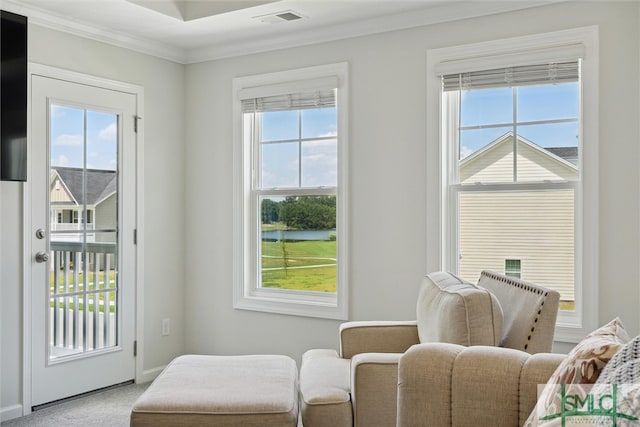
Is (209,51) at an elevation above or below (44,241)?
above

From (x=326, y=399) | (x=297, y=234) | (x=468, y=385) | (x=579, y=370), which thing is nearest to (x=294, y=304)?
(x=297, y=234)

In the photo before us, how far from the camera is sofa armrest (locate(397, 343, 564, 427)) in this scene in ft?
5.31

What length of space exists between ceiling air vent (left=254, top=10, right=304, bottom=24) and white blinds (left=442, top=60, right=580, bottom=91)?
3.13 ft

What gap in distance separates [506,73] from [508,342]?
164cm

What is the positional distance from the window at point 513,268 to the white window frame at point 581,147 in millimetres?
293

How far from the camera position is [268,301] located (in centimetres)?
413

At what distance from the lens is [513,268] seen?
3.33 m

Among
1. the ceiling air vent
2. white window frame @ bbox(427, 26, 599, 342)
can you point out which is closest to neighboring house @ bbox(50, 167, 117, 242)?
the ceiling air vent

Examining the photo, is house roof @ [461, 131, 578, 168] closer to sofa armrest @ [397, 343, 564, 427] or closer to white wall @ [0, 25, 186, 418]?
sofa armrest @ [397, 343, 564, 427]

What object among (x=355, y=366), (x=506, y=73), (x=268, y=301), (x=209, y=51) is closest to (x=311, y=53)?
(x=209, y=51)

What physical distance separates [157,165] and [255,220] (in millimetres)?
811

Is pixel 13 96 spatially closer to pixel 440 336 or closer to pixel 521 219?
pixel 440 336

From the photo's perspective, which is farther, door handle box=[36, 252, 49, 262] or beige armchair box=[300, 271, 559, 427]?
door handle box=[36, 252, 49, 262]

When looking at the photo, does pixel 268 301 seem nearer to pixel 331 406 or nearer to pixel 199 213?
pixel 199 213
